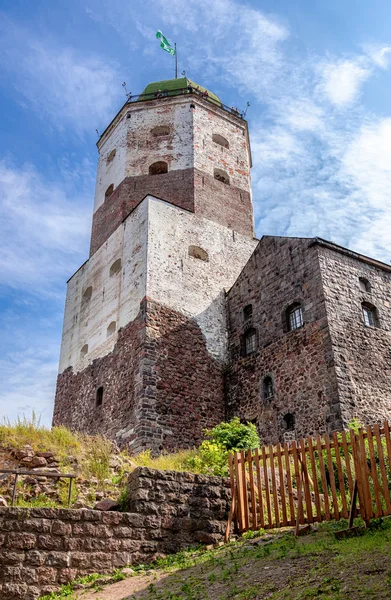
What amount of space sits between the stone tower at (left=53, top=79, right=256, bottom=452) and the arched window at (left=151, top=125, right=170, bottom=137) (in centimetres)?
6

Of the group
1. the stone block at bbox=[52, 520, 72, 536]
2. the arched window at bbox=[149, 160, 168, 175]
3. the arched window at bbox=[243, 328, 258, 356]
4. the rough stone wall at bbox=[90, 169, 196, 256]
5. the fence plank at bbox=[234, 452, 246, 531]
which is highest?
the arched window at bbox=[149, 160, 168, 175]

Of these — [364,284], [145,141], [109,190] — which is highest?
[145,141]

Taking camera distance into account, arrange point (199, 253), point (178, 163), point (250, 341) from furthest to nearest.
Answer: point (178, 163)
point (199, 253)
point (250, 341)

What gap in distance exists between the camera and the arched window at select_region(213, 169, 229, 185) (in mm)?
27312

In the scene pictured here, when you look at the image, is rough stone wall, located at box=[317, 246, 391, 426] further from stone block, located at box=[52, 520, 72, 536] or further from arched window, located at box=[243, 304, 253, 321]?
stone block, located at box=[52, 520, 72, 536]

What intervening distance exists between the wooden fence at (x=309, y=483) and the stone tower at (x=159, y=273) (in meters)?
8.34

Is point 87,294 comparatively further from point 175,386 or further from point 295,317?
point 295,317

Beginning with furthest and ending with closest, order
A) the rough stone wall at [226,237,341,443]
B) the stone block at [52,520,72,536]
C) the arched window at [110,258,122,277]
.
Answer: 1. the arched window at [110,258,122,277]
2. the rough stone wall at [226,237,341,443]
3. the stone block at [52,520,72,536]

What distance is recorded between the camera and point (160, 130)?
27.8m

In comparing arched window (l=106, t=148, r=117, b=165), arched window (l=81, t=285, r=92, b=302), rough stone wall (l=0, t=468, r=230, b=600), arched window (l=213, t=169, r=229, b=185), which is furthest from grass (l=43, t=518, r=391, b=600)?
arched window (l=106, t=148, r=117, b=165)

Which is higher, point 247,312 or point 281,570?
point 247,312

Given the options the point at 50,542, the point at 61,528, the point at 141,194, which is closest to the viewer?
the point at 50,542

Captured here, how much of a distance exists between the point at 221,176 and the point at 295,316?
996cm

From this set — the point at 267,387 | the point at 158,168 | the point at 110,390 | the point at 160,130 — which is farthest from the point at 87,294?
the point at 267,387
